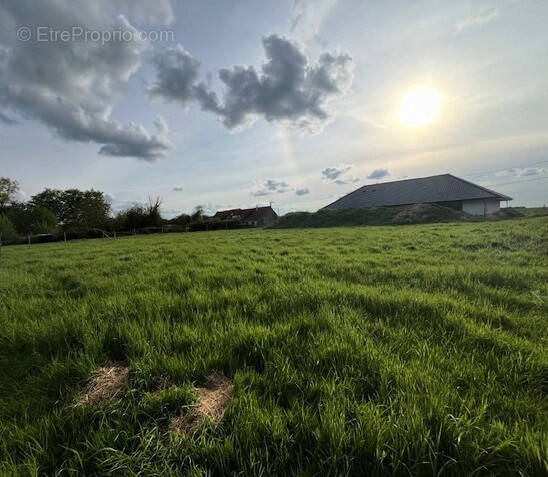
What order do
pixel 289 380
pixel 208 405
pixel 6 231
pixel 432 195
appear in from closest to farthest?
1. pixel 208 405
2. pixel 289 380
3. pixel 6 231
4. pixel 432 195

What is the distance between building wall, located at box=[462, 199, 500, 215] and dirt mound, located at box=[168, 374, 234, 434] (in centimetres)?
4554

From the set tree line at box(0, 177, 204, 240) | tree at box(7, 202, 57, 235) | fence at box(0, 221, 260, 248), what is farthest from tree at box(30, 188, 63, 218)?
fence at box(0, 221, 260, 248)

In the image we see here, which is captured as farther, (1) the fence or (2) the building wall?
(2) the building wall

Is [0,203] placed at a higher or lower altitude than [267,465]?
higher

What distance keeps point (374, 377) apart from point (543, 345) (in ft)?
6.39

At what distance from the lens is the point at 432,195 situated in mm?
40281

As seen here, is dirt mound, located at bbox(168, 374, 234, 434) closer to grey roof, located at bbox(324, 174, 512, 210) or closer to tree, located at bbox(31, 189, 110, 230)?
grey roof, located at bbox(324, 174, 512, 210)

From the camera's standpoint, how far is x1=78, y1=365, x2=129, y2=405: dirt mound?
1.86 m

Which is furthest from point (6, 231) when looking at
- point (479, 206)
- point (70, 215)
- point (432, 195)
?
point (479, 206)

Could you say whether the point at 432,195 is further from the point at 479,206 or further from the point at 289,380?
the point at 289,380

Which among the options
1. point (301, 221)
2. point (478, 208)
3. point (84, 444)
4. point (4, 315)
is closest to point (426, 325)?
point (84, 444)

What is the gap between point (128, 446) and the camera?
57.8 inches

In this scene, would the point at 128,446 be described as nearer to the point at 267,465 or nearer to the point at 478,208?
the point at 267,465

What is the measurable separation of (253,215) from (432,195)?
42.1 meters
